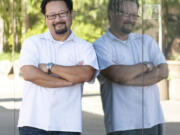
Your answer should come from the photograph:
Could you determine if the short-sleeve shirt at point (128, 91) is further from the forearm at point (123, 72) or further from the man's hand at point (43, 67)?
the man's hand at point (43, 67)

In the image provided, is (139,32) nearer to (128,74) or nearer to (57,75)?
(128,74)

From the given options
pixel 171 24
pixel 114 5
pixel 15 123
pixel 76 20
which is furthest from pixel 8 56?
pixel 171 24

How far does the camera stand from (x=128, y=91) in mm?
4340

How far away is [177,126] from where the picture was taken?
4.48m

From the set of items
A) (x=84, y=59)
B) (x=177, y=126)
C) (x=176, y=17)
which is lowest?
(x=177, y=126)

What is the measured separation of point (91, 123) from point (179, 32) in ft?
3.55

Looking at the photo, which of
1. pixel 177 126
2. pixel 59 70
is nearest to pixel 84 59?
pixel 59 70

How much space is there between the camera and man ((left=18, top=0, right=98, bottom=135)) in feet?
11.5

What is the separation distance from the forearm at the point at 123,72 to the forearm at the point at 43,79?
0.76 meters

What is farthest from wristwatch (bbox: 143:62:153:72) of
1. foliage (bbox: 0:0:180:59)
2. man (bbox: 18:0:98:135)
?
man (bbox: 18:0:98:135)

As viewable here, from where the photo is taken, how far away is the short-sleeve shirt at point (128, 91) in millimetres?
4227

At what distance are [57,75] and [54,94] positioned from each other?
0.14 m

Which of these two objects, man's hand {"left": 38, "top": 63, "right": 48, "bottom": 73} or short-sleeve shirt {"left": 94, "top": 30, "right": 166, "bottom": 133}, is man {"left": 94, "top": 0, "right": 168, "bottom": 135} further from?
man's hand {"left": 38, "top": 63, "right": 48, "bottom": 73}

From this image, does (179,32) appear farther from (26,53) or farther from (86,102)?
(26,53)
